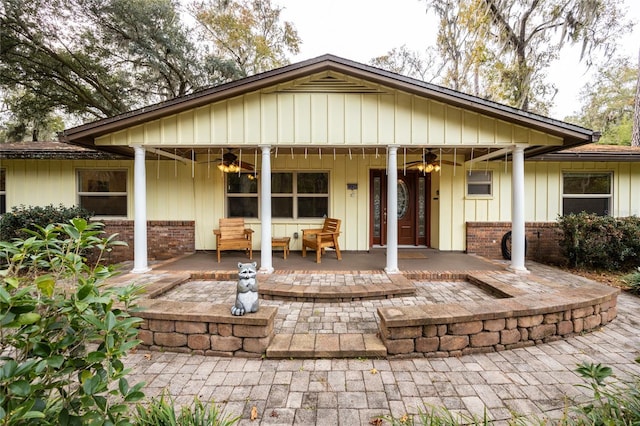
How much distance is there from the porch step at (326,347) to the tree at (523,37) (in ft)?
45.0

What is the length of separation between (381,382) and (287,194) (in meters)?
5.65

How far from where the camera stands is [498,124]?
516cm

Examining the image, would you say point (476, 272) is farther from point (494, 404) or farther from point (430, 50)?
point (430, 50)

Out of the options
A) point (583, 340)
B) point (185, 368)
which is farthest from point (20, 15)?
point (583, 340)

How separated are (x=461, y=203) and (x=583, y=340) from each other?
4.61 metres

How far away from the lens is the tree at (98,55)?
9.88 metres

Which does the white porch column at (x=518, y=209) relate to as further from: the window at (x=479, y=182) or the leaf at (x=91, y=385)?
the leaf at (x=91, y=385)

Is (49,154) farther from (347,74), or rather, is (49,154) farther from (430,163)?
(430,163)

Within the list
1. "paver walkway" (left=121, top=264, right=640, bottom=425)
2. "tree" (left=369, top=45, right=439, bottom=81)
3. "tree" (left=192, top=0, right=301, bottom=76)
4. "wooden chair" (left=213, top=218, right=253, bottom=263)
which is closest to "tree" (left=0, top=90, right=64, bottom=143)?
"tree" (left=192, top=0, right=301, bottom=76)

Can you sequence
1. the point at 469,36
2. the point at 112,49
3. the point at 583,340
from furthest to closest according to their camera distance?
the point at 469,36 < the point at 112,49 < the point at 583,340

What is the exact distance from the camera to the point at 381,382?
238 cm

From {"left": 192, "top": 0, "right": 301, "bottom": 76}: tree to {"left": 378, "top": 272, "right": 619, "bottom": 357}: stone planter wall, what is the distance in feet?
42.0

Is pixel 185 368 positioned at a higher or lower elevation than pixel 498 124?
lower

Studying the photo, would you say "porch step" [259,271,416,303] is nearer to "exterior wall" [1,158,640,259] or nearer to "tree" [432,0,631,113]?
"exterior wall" [1,158,640,259]
